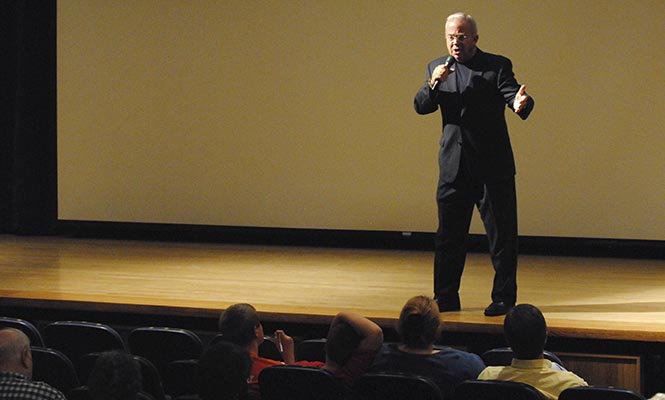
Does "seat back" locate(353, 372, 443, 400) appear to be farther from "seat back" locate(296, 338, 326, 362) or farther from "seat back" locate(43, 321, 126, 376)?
"seat back" locate(43, 321, 126, 376)

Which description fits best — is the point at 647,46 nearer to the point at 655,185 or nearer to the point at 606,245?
the point at 655,185

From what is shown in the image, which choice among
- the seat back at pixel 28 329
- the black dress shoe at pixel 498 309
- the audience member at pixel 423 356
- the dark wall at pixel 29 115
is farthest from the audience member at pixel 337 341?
the dark wall at pixel 29 115

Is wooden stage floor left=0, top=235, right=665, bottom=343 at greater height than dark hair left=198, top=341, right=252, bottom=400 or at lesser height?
lesser

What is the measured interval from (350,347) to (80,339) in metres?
1.31

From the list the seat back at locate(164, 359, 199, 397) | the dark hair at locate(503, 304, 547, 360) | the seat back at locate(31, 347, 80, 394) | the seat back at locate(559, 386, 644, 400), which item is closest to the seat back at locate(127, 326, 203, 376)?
the seat back at locate(164, 359, 199, 397)

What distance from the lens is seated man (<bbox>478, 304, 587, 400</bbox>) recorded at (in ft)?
10.9

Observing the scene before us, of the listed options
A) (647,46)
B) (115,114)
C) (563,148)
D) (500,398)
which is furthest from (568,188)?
(500,398)

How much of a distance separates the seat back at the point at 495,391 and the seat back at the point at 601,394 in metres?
0.10

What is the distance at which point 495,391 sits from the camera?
3.12m

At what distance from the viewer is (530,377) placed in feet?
11.0

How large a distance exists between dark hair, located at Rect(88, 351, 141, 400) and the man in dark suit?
88.4 inches

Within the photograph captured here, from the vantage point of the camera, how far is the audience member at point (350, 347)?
11.8ft

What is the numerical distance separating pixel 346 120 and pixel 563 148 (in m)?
1.61

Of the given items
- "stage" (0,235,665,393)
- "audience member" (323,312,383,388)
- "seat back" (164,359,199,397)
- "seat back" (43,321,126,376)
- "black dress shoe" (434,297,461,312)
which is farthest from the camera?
"black dress shoe" (434,297,461,312)
